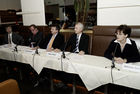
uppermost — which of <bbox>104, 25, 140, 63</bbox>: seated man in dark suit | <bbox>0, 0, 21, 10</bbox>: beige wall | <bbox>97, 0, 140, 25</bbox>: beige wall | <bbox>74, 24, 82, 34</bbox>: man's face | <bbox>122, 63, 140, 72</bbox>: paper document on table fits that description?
<bbox>0, 0, 21, 10</bbox>: beige wall

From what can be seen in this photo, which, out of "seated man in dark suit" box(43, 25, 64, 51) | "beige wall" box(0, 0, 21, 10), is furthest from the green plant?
"beige wall" box(0, 0, 21, 10)

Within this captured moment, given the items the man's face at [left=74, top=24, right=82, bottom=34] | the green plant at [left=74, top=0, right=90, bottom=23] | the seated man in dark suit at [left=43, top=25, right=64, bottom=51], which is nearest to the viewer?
the man's face at [left=74, top=24, right=82, bottom=34]

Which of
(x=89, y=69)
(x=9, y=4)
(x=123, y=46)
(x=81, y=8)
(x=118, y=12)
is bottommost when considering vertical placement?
(x=89, y=69)

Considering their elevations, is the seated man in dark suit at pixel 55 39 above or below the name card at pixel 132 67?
above

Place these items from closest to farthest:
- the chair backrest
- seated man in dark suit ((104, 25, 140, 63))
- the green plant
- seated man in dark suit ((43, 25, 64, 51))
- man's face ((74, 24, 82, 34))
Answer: the chair backrest < seated man in dark suit ((104, 25, 140, 63)) < man's face ((74, 24, 82, 34)) < seated man in dark suit ((43, 25, 64, 51)) < the green plant

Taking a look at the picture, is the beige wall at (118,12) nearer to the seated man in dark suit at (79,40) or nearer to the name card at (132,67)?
the seated man in dark suit at (79,40)

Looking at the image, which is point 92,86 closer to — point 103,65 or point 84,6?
point 103,65

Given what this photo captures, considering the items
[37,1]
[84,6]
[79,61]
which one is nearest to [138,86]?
[79,61]

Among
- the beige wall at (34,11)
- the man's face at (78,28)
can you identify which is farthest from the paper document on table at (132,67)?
the beige wall at (34,11)

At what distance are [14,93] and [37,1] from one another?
327cm

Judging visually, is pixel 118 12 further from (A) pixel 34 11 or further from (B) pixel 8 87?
(A) pixel 34 11

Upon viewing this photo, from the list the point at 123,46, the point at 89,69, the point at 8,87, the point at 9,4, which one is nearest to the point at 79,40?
the point at 123,46

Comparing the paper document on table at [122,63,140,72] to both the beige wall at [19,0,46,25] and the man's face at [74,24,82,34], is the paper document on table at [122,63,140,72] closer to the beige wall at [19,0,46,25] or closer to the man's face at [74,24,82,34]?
the man's face at [74,24,82,34]

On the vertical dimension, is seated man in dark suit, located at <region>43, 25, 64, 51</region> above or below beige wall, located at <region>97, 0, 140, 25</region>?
below
